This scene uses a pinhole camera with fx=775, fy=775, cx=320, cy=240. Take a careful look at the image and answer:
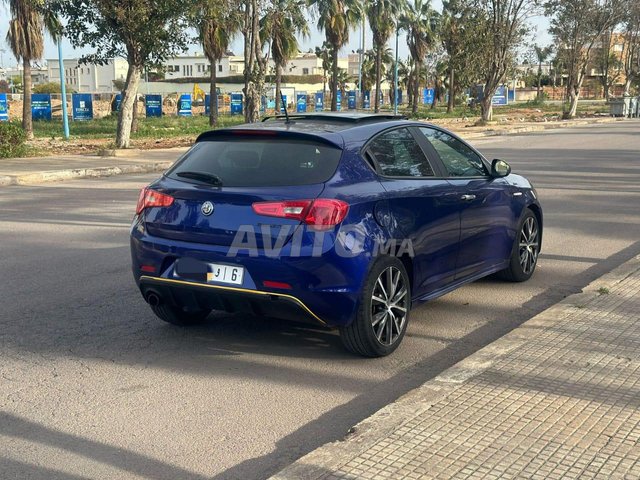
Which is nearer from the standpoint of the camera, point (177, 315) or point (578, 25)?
point (177, 315)

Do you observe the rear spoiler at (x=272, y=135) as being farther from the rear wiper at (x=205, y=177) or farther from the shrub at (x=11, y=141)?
the shrub at (x=11, y=141)

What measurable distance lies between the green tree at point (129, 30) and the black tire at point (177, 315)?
1852cm

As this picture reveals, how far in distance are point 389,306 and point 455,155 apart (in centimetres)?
186

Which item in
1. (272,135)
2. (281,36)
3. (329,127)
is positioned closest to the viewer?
(272,135)

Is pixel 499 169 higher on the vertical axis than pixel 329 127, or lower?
lower

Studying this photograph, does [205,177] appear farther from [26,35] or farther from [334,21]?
[334,21]

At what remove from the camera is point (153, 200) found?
5594mm

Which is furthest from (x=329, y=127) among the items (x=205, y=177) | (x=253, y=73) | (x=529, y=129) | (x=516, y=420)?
(x=529, y=129)

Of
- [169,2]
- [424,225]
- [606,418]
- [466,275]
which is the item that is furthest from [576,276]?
[169,2]

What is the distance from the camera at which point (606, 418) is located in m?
4.15

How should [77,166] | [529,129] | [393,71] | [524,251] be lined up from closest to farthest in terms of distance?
[524,251] → [77,166] → [529,129] → [393,71]

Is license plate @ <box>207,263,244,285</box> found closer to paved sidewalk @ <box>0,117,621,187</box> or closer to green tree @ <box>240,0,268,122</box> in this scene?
paved sidewalk @ <box>0,117,621,187</box>

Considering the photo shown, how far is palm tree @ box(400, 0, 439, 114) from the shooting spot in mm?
63875

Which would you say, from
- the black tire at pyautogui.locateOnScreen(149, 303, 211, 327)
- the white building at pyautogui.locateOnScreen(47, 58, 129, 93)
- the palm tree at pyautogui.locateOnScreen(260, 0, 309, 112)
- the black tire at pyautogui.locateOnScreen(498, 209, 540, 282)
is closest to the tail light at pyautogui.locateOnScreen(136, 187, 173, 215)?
the black tire at pyautogui.locateOnScreen(149, 303, 211, 327)
